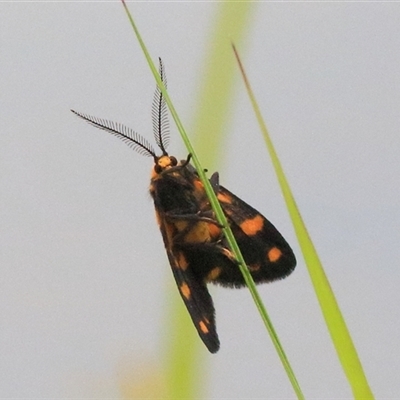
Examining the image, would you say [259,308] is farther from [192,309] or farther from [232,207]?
[232,207]

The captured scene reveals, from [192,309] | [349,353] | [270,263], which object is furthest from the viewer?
[270,263]

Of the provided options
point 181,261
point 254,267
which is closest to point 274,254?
point 254,267

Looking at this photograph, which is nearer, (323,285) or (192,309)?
(323,285)

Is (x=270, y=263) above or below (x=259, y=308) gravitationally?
above

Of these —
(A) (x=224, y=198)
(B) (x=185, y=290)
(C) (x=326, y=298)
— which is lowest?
(C) (x=326, y=298)

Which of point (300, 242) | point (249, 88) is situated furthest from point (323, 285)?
point (249, 88)

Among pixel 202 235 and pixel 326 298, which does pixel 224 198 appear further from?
pixel 326 298
